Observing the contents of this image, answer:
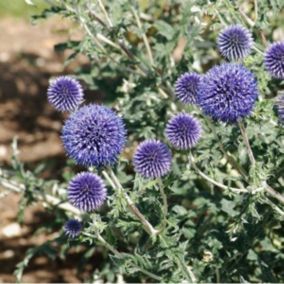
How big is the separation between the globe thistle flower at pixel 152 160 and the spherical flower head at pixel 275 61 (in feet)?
1.60

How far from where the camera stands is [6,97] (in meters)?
6.23

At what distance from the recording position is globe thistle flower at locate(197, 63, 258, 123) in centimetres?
231

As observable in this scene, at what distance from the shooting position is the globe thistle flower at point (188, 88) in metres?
2.68

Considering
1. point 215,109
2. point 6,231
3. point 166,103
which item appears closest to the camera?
point 215,109

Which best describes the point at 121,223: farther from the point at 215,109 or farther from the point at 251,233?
the point at 251,233

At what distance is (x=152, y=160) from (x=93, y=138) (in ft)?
0.74

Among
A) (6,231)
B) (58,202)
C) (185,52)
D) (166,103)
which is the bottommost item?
(6,231)

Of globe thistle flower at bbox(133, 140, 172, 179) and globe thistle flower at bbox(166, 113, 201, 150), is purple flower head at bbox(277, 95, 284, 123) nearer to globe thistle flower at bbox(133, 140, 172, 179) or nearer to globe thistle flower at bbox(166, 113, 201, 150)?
globe thistle flower at bbox(166, 113, 201, 150)

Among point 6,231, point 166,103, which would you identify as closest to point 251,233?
point 166,103

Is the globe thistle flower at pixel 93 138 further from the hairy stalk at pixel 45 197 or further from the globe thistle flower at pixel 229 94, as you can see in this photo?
the hairy stalk at pixel 45 197

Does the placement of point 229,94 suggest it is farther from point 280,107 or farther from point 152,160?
point 152,160

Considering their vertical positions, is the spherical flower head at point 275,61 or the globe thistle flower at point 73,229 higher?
the spherical flower head at point 275,61

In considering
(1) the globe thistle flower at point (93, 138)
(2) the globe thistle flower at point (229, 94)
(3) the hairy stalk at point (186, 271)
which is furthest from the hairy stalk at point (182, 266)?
(2) the globe thistle flower at point (229, 94)

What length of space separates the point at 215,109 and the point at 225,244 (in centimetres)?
81
